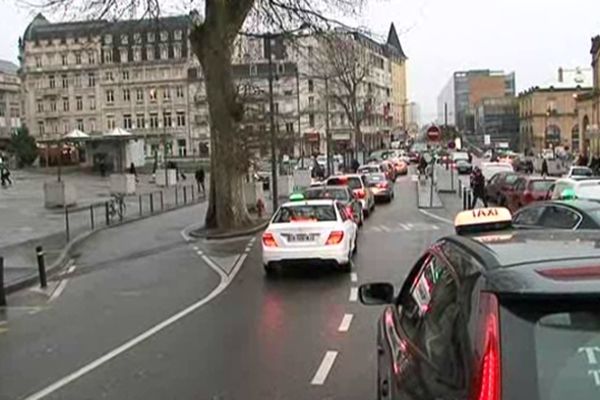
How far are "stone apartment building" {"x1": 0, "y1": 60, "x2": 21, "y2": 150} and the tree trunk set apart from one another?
104 metres

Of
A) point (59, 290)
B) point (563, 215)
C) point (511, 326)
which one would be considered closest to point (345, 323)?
point (563, 215)

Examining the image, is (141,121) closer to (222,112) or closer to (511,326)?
(222,112)

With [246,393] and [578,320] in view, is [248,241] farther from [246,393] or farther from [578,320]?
[578,320]

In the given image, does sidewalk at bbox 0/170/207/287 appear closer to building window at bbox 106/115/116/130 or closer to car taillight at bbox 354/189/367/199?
car taillight at bbox 354/189/367/199

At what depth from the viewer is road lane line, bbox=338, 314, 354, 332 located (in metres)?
11.2

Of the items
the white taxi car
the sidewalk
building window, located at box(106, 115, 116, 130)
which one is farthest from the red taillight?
building window, located at box(106, 115, 116, 130)

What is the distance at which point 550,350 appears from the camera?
3199 mm

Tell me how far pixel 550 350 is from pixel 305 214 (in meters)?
14.7

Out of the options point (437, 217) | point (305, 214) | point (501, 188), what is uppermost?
point (305, 214)

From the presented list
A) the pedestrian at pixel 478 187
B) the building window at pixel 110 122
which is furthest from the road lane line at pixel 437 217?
the building window at pixel 110 122

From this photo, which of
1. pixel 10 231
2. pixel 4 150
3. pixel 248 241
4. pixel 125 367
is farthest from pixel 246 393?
pixel 4 150

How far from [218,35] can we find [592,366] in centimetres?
2516

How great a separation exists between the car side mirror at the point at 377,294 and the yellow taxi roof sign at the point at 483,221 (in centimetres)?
63

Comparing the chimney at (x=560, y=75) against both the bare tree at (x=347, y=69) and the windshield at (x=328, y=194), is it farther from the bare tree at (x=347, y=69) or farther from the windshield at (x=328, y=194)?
the windshield at (x=328, y=194)
